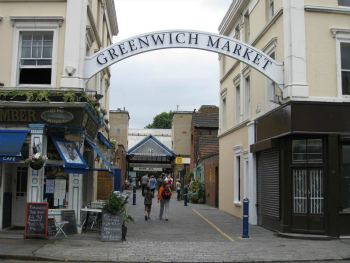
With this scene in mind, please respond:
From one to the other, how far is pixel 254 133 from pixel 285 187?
4.69 m

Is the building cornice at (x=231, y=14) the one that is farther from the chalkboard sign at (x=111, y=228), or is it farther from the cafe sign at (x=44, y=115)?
the chalkboard sign at (x=111, y=228)

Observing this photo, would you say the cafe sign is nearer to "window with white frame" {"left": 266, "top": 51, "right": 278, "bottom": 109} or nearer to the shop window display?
the shop window display

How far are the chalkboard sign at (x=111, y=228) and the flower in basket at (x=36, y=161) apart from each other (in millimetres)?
2372

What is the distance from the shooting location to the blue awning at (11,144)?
49.5 feet

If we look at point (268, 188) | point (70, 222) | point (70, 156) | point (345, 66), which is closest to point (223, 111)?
point (268, 188)

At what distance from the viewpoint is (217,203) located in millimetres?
29969

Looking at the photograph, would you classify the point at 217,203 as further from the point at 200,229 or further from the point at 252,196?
the point at 200,229

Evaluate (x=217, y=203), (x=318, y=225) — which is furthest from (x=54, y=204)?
(x=217, y=203)

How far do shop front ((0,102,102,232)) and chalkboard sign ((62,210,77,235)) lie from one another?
25cm

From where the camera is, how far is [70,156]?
1558 cm

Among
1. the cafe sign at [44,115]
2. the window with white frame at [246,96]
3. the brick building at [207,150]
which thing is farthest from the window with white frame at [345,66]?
the brick building at [207,150]

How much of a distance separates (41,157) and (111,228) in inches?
114

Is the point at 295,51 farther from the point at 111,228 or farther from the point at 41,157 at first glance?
the point at 41,157

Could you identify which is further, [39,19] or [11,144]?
[39,19]
